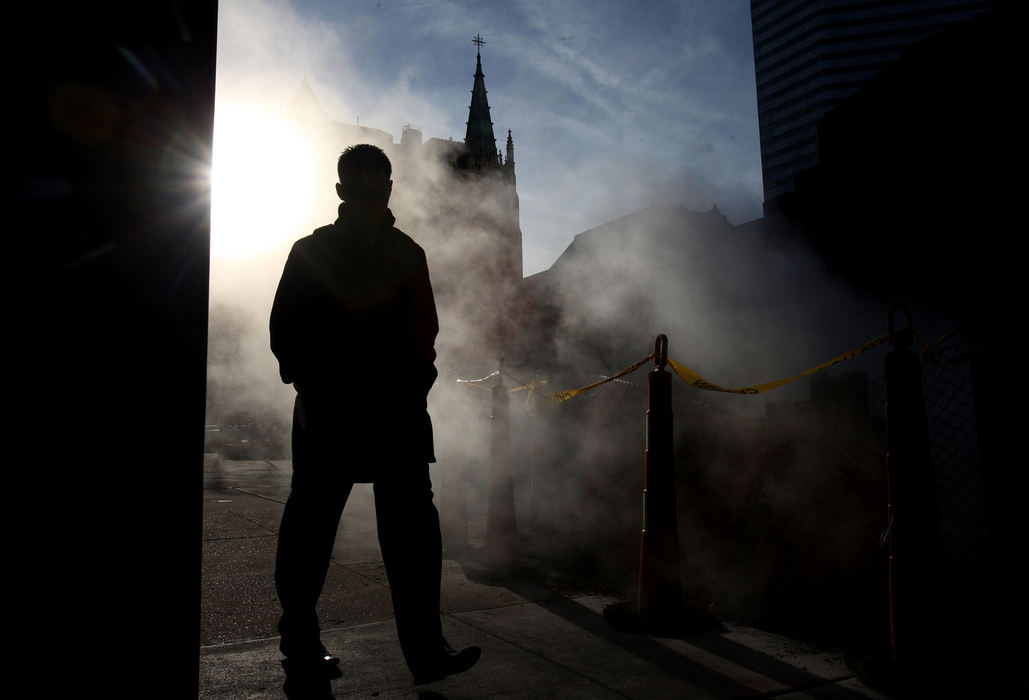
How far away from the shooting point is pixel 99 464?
85cm

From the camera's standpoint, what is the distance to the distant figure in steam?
1672mm

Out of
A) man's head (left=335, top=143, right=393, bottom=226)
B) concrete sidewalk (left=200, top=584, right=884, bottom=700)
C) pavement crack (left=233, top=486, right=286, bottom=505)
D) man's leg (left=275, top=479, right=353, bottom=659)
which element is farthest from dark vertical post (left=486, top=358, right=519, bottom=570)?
pavement crack (left=233, top=486, right=286, bottom=505)

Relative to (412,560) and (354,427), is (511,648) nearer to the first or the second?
(412,560)

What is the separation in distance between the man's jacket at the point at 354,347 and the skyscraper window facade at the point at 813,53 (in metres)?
65.8

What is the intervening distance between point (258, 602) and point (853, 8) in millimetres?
81768

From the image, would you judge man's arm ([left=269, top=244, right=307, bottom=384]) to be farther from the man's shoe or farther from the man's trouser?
the man's shoe

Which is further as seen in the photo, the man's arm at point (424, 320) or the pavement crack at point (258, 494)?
the pavement crack at point (258, 494)

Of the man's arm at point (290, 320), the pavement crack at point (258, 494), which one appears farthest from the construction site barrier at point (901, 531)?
the pavement crack at point (258, 494)

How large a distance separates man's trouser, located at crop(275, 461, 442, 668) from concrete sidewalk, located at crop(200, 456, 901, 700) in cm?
26

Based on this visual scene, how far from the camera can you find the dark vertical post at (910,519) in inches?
80.0

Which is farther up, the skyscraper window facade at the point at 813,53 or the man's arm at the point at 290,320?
the skyscraper window facade at the point at 813,53

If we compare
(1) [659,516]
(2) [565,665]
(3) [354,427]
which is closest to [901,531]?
(1) [659,516]

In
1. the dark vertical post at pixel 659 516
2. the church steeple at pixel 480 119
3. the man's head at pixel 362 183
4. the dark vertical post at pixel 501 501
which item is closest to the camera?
the man's head at pixel 362 183

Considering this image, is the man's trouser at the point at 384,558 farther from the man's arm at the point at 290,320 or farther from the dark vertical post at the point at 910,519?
the dark vertical post at the point at 910,519
